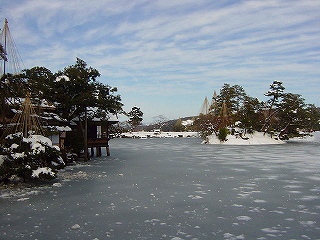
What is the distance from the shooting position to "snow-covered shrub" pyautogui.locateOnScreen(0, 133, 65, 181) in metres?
7.93

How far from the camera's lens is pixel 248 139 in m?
30.0

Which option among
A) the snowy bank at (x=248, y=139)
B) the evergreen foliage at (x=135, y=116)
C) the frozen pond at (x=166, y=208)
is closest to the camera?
the frozen pond at (x=166, y=208)

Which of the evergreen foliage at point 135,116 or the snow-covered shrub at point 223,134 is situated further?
the evergreen foliage at point 135,116

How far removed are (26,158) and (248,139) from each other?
25423mm

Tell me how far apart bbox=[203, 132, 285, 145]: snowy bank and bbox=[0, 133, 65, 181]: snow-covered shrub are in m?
22.8

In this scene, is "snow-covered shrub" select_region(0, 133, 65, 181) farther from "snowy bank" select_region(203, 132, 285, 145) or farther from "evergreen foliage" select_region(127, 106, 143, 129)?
"evergreen foliage" select_region(127, 106, 143, 129)

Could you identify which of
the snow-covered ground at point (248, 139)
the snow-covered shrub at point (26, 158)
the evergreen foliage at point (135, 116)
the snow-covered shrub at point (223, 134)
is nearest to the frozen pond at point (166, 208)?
the snow-covered shrub at point (26, 158)

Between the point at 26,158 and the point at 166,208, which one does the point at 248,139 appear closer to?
the point at 26,158

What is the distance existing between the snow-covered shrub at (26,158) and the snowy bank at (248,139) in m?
22.8

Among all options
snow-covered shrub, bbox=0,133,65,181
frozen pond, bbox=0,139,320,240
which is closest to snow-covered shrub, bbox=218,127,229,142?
frozen pond, bbox=0,139,320,240

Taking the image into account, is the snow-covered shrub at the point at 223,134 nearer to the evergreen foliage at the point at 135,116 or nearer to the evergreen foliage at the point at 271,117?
the evergreen foliage at the point at 271,117

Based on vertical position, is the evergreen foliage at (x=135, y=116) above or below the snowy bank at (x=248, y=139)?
above

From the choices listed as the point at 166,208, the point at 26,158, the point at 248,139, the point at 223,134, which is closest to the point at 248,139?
the point at 248,139

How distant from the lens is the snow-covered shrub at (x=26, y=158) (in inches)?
312
